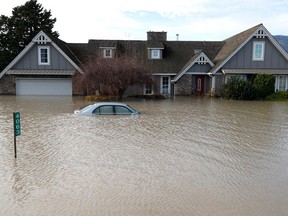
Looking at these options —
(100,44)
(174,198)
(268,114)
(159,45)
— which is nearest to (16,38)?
(100,44)

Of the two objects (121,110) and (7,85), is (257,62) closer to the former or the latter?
(121,110)

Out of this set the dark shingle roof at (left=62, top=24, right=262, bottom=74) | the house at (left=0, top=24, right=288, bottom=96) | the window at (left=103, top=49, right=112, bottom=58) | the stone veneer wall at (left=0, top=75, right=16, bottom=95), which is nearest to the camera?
the house at (left=0, top=24, right=288, bottom=96)

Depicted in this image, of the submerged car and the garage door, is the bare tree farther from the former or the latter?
the submerged car

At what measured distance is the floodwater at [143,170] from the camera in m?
6.51

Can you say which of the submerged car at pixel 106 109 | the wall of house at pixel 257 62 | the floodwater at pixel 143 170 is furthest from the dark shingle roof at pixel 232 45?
the floodwater at pixel 143 170

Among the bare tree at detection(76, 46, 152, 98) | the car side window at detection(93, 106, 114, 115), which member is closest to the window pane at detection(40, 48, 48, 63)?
the bare tree at detection(76, 46, 152, 98)

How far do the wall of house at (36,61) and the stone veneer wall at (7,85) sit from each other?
5.50ft

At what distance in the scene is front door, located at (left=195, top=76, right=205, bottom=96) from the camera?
34656mm

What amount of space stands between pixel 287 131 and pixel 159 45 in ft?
75.8

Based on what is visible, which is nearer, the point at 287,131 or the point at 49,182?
the point at 49,182

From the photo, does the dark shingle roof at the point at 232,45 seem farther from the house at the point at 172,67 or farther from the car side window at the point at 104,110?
the car side window at the point at 104,110

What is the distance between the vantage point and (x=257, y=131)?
1445cm

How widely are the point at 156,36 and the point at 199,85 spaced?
29.5ft

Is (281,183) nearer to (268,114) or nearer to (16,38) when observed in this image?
(268,114)
